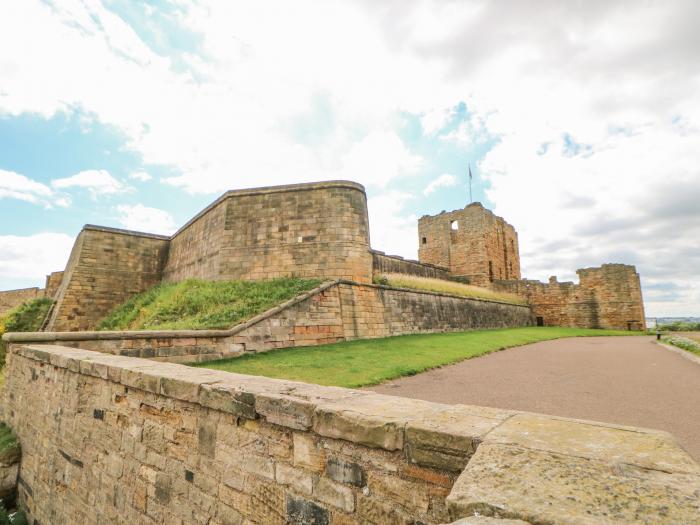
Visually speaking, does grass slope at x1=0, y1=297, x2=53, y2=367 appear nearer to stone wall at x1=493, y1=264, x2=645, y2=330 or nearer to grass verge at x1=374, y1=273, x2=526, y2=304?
grass verge at x1=374, y1=273, x2=526, y2=304

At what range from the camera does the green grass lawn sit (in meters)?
6.71

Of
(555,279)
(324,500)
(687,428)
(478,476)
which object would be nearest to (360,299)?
(687,428)

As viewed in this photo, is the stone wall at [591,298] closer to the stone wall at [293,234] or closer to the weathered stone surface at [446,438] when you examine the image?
the stone wall at [293,234]

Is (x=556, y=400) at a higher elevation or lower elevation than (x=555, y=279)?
lower

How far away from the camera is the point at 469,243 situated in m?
29.9

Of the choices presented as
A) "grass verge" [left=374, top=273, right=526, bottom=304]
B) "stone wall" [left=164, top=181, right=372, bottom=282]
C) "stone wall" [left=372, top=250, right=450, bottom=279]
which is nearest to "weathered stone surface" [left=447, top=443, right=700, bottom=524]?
"stone wall" [left=164, top=181, right=372, bottom=282]

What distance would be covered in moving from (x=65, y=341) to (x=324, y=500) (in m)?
7.27

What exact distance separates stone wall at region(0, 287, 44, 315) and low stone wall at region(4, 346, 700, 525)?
100ft

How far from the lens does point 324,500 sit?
7.58 ft

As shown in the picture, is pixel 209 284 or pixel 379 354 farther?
pixel 209 284

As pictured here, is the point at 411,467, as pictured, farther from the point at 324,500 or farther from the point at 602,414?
the point at 602,414

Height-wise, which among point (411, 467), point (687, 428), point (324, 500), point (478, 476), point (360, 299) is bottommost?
point (687, 428)

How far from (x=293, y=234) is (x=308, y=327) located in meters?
4.77

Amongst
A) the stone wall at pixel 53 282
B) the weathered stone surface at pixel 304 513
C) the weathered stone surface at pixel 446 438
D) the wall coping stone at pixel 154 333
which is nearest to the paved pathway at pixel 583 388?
the weathered stone surface at pixel 446 438
